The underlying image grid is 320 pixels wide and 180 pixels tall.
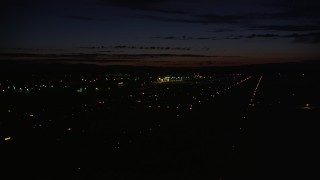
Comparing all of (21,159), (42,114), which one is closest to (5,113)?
(42,114)

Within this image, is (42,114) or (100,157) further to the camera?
(42,114)

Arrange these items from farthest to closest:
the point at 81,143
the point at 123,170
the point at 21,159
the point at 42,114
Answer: the point at 42,114, the point at 81,143, the point at 21,159, the point at 123,170

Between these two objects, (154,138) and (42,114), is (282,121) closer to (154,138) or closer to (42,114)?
(154,138)

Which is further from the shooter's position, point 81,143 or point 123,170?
point 81,143

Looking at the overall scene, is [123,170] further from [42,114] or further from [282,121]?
[42,114]

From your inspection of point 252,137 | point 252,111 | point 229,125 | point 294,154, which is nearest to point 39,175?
point 294,154

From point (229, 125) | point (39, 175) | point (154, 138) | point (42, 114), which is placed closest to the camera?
point (39, 175)

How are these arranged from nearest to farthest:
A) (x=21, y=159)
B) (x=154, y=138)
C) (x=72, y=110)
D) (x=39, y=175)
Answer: (x=39, y=175)
(x=21, y=159)
(x=154, y=138)
(x=72, y=110)

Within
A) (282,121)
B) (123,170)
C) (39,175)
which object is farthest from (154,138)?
(282,121)

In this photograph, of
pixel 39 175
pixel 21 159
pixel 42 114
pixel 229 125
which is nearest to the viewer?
pixel 39 175
